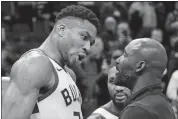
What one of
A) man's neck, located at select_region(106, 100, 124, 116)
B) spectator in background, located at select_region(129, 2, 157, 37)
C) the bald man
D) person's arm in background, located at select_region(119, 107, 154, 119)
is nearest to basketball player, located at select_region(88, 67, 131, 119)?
man's neck, located at select_region(106, 100, 124, 116)

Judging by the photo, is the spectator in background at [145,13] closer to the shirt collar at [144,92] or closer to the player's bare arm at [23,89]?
the player's bare arm at [23,89]

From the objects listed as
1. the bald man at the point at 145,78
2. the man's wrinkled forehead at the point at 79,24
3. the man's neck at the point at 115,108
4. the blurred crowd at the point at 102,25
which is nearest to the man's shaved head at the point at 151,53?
the bald man at the point at 145,78

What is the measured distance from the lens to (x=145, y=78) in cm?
308

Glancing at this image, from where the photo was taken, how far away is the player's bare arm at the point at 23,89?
3.50 metres

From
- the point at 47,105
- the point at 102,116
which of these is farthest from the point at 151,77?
the point at 102,116

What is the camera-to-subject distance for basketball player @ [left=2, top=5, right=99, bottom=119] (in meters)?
3.51

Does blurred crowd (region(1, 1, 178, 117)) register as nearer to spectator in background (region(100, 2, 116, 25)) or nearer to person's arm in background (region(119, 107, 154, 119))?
spectator in background (region(100, 2, 116, 25))

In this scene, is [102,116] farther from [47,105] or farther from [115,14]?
[115,14]

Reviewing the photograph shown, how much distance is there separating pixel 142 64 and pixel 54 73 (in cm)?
89

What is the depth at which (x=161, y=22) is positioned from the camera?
35.4 feet

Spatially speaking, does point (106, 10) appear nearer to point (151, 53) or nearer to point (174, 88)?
point (174, 88)

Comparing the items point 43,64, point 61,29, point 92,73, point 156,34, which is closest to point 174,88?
point 92,73

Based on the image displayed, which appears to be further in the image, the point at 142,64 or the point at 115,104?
the point at 115,104

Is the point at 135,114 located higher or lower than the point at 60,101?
higher
